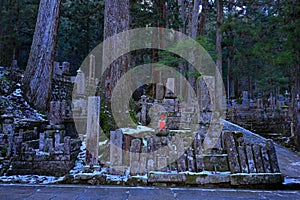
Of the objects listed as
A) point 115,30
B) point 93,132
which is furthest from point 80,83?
point 93,132

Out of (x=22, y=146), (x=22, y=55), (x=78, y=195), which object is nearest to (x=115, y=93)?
(x=22, y=146)

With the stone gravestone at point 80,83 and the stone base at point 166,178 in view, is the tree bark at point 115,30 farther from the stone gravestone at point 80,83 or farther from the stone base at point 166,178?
the stone gravestone at point 80,83

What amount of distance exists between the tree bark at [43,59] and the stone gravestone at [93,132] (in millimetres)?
6451

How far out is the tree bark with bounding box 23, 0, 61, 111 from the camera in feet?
34.4

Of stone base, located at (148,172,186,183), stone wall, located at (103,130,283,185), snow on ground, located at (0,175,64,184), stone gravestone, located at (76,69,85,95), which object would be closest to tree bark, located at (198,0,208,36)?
stone gravestone, located at (76,69,85,95)

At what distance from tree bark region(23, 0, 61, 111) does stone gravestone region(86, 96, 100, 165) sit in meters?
6.45

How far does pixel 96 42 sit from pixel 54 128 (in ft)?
57.6

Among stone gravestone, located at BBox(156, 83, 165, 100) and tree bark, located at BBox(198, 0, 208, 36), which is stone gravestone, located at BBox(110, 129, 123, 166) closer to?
stone gravestone, located at BBox(156, 83, 165, 100)

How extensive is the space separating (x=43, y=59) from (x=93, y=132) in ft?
23.5

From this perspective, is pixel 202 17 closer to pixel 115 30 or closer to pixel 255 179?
pixel 115 30

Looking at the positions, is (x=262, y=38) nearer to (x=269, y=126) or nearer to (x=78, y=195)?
(x=269, y=126)

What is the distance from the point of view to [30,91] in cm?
1048

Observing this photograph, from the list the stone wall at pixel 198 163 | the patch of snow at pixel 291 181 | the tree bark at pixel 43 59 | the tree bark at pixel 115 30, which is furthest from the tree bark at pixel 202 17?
the patch of snow at pixel 291 181

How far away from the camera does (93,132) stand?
4.87 m
